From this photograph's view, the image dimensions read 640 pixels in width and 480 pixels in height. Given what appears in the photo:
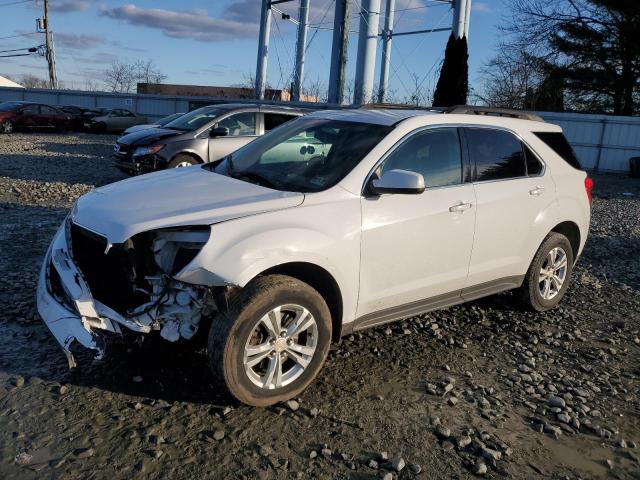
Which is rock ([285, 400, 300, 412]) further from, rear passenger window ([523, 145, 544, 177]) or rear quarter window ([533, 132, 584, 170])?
rear quarter window ([533, 132, 584, 170])

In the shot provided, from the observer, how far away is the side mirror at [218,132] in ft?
35.3

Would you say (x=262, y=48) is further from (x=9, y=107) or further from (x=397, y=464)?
(x=397, y=464)

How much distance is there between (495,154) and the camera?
193 inches

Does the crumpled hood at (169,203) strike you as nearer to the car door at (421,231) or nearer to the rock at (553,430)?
the car door at (421,231)

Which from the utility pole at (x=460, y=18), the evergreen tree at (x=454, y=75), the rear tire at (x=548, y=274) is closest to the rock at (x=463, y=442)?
the rear tire at (x=548, y=274)

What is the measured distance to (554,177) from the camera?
5.31 metres

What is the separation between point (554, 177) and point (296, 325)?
10.1 ft

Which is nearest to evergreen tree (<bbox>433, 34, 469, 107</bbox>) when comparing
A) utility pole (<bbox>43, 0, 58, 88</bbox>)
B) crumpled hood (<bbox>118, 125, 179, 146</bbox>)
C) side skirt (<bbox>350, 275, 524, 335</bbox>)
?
crumpled hood (<bbox>118, 125, 179, 146</bbox>)

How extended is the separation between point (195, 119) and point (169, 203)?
27.4ft

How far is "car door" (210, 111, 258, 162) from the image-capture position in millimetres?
11078

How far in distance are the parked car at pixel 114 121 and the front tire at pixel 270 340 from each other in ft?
90.9

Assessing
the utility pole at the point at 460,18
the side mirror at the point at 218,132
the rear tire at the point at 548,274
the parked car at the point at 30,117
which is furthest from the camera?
the parked car at the point at 30,117

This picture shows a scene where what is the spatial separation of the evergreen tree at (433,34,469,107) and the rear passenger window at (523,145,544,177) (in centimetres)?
1905

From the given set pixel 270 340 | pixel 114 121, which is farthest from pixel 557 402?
pixel 114 121
